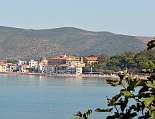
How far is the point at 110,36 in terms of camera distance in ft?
596

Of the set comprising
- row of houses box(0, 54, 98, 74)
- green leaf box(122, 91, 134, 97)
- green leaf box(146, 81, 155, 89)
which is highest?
row of houses box(0, 54, 98, 74)

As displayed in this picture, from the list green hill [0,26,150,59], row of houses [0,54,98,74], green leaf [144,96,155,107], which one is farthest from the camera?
green hill [0,26,150,59]

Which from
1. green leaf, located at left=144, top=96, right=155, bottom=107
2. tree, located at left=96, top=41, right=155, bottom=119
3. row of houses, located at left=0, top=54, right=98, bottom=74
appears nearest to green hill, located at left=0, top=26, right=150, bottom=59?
row of houses, located at left=0, top=54, right=98, bottom=74

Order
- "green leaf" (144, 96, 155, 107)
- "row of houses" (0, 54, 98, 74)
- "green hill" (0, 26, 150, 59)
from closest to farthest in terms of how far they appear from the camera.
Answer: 1. "green leaf" (144, 96, 155, 107)
2. "row of houses" (0, 54, 98, 74)
3. "green hill" (0, 26, 150, 59)

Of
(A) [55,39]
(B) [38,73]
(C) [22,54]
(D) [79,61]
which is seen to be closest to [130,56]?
(D) [79,61]

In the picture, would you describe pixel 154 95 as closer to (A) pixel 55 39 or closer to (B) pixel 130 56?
(B) pixel 130 56

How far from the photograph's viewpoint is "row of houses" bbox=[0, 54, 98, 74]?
294ft

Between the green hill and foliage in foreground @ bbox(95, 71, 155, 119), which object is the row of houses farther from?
foliage in foreground @ bbox(95, 71, 155, 119)

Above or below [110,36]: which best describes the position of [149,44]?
below

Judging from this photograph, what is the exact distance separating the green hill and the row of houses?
165 ft

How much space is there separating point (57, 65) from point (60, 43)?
7754 cm

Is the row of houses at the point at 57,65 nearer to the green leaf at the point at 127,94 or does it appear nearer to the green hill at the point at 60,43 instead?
the green hill at the point at 60,43

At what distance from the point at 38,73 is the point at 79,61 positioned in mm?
8561

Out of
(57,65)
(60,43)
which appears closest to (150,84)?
(57,65)
